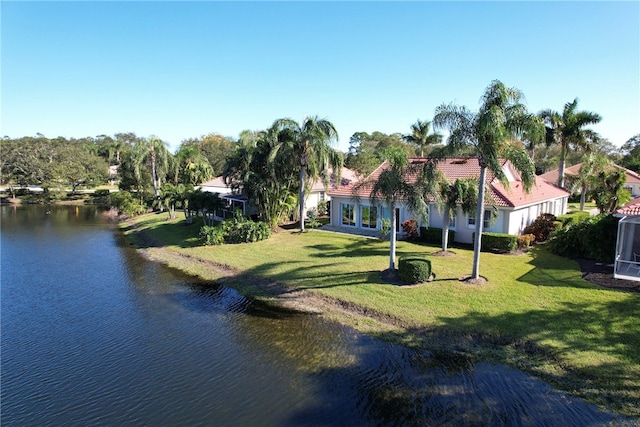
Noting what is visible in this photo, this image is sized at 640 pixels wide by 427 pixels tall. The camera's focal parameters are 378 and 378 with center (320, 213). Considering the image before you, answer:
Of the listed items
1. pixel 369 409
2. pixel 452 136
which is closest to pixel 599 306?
pixel 452 136

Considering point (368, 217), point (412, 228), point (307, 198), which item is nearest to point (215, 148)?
point (307, 198)

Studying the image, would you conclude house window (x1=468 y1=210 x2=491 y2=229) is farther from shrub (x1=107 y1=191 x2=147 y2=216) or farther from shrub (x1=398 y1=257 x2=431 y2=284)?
shrub (x1=107 y1=191 x2=147 y2=216)

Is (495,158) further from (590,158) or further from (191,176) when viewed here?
(191,176)

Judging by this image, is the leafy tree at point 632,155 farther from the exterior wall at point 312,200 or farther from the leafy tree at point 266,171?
the leafy tree at point 266,171

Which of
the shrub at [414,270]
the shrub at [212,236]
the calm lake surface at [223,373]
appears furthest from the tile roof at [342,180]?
the calm lake surface at [223,373]

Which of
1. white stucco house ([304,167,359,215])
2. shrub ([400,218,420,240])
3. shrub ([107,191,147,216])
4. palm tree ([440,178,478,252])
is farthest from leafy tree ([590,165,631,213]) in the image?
shrub ([107,191,147,216])

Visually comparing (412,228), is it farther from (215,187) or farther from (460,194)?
(215,187)

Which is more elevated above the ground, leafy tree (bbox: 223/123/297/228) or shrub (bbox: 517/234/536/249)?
leafy tree (bbox: 223/123/297/228)
